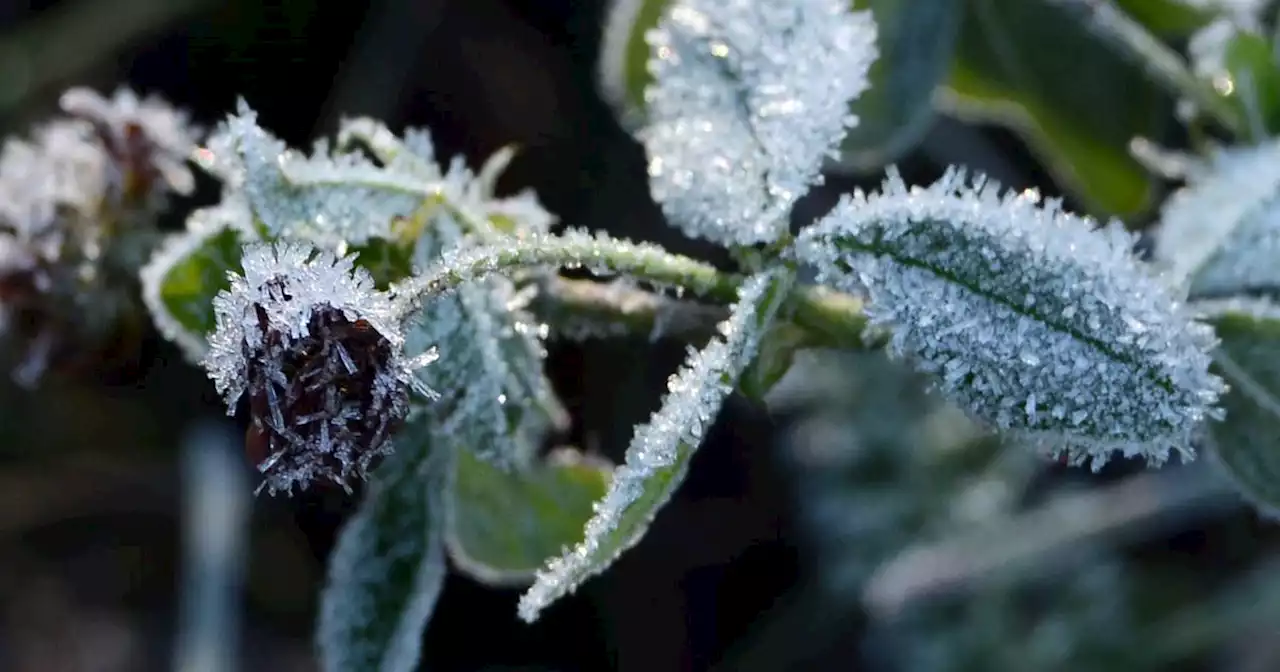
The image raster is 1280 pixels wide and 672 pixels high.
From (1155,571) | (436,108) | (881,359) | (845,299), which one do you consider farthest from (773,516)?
(845,299)

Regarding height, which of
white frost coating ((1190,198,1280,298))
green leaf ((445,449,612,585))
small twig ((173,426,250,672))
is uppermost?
white frost coating ((1190,198,1280,298))

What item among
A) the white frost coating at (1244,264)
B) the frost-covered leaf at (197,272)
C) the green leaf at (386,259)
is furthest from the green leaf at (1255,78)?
the frost-covered leaf at (197,272)

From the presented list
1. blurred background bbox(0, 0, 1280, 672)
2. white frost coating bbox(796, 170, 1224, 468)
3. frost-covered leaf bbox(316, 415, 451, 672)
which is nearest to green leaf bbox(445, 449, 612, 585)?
frost-covered leaf bbox(316, 415, 451, 672)

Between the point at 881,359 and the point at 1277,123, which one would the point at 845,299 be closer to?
the point at 1277,123

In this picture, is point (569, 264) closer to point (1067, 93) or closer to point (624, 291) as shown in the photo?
point (624, 291)

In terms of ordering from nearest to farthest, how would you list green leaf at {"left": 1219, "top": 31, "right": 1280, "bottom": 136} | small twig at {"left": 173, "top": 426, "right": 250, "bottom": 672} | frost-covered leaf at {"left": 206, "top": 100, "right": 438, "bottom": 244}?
1. frost-covered leaf at {"left": 206, "top": 100, "right": 438, "bottom": 244}
2. green leaf at {"left": 1219, "top": 31, "right": 1280, "bottom": 136}
3. small twig at {"left": 173, "top": 426, "right": 250, "bottom": 672}

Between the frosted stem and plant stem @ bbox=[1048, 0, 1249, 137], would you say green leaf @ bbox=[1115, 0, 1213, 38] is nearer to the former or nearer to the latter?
plant stem @ bbox=[1048, 0, 1249, 137]
